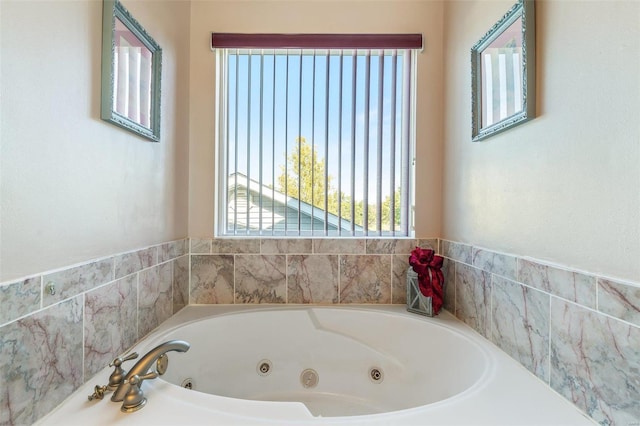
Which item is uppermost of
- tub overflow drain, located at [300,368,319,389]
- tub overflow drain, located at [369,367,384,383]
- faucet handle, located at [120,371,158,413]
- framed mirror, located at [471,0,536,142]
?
framed mirror, located at [471,0,536,142]

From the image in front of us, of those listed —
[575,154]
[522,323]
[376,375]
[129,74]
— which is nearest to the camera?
[575,154]

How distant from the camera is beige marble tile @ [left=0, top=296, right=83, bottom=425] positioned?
2.21ft

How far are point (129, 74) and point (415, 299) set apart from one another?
1645 mm

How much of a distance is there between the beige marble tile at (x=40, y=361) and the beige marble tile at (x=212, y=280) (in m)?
0.80

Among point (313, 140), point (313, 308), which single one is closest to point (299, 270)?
point (313, 308)

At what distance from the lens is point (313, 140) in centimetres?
177

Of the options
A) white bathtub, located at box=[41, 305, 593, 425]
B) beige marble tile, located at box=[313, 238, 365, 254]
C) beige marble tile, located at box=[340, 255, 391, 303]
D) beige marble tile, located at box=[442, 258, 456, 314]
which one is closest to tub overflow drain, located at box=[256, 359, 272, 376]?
white bathtub, located at box=[41, 305, 593, 425]

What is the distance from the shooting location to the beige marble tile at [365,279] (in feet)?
5.58

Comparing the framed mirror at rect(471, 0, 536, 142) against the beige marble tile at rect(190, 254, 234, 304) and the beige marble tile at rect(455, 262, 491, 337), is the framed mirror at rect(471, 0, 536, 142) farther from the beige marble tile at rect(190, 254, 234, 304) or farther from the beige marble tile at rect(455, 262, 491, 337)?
the beige marble tile at rect(190, 254, 234, 304)

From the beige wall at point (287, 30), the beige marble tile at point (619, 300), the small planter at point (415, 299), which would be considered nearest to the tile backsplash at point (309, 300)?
the beige marble tile at point (619, 300)

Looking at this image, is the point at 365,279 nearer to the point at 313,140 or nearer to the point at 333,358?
the point at 333,358

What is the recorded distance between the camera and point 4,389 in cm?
66

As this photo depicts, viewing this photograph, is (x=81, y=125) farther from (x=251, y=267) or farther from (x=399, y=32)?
(x=399, y=32)

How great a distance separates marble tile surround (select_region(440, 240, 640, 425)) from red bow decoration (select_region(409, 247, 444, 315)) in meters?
0.23
